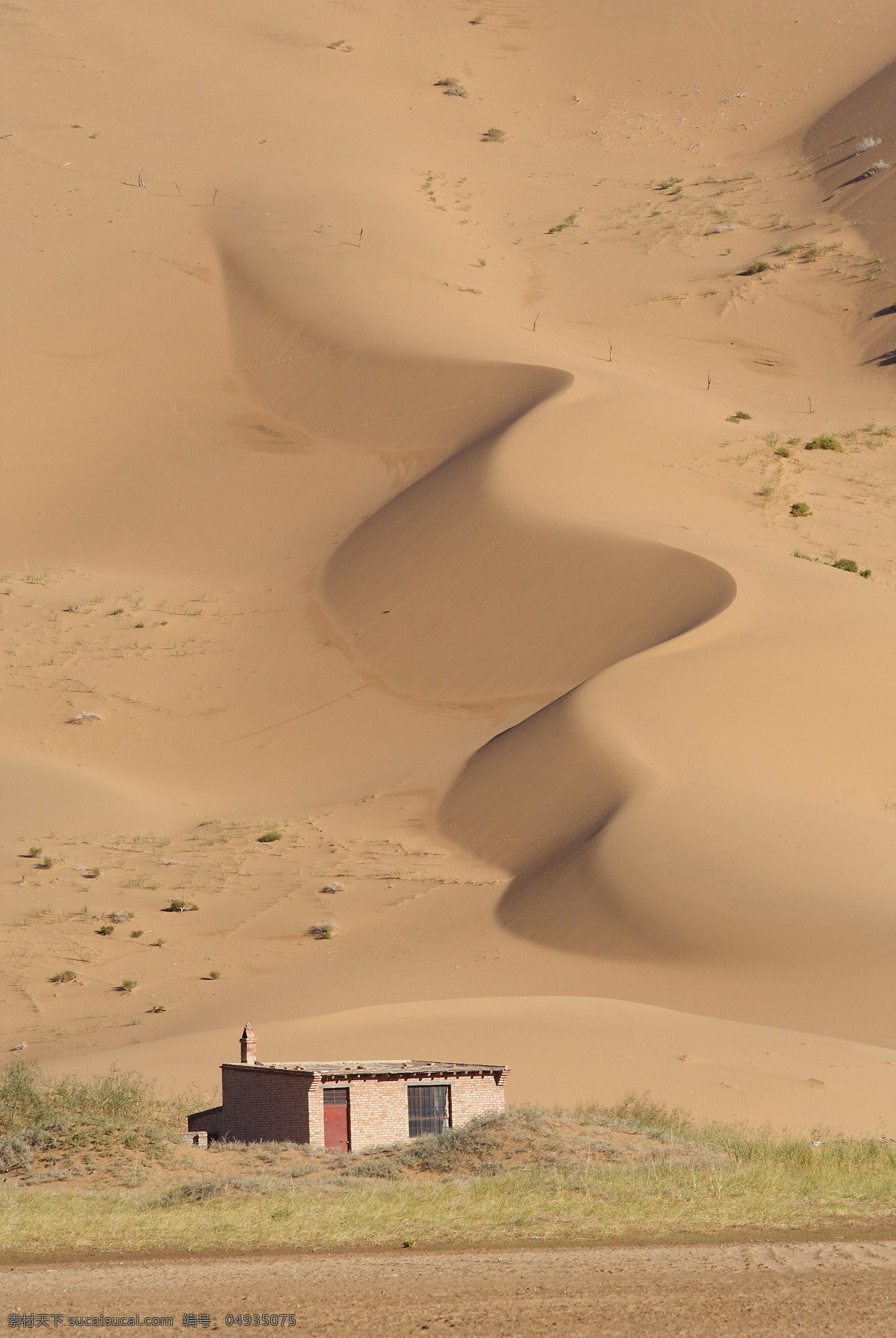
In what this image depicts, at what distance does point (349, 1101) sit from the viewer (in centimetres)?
1688

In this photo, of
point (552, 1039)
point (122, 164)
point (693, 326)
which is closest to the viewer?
point (552, 1039)

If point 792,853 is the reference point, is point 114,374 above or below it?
above

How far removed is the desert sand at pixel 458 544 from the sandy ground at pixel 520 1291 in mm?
7836

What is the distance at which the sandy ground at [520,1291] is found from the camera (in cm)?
944

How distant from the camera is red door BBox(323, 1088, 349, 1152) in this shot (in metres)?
16.8

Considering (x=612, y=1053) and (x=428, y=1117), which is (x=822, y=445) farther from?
(x=428, y=1117)

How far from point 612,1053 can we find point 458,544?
795 inches

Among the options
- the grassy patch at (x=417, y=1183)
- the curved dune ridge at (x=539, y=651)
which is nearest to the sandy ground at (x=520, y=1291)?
the grassy patch at (x=417, y=1183)

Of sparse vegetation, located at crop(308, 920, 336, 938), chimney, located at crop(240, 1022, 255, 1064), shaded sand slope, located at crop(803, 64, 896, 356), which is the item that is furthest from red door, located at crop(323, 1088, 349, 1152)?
shaded sand slope, located at crop(803, 64, 896, 356)

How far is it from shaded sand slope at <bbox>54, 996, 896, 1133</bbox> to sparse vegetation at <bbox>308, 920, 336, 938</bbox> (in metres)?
4.31

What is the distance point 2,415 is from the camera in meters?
49.5

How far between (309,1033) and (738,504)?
23708mm

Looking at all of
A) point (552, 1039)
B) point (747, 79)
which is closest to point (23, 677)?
point (552, 1039)

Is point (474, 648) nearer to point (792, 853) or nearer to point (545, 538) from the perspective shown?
point (545, 538)
